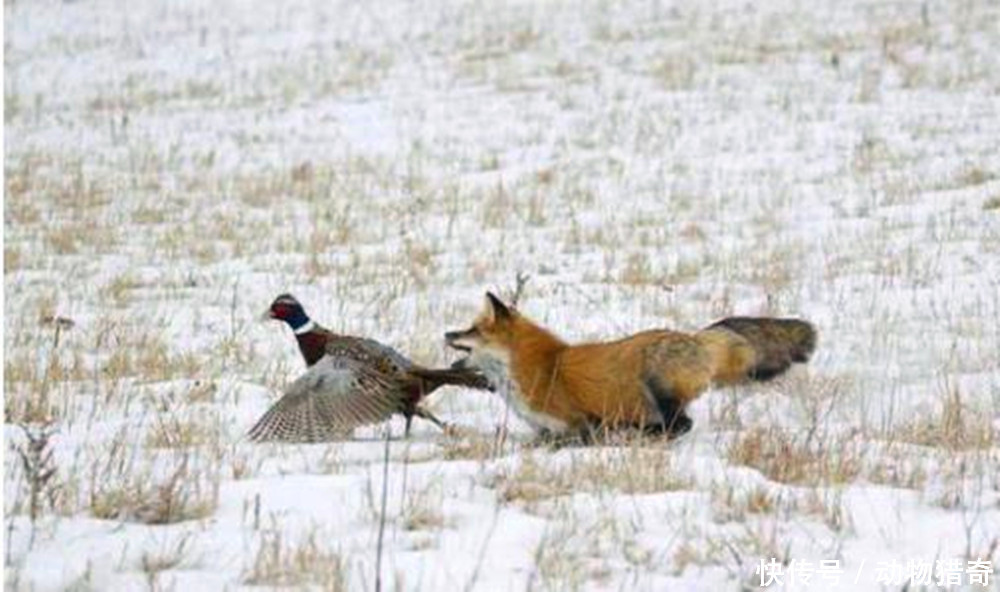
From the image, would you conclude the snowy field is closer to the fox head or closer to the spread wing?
the spread wing

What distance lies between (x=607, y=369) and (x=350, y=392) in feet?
4.18

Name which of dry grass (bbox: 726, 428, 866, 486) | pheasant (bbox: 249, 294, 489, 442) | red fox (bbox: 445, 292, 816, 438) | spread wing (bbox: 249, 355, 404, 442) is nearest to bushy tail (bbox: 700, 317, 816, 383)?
red fox (bbox: 445, 292, 816, 438)

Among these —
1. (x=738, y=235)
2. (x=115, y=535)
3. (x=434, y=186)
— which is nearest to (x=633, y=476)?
(x=115, y=535)

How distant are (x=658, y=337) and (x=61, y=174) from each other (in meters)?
11.3

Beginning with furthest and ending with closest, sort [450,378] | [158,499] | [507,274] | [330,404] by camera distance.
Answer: [507,274], [450,378], [330,404], [158,499]

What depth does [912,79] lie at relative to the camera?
57.4 ft

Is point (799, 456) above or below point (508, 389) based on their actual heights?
below

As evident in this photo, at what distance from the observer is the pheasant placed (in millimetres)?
6746

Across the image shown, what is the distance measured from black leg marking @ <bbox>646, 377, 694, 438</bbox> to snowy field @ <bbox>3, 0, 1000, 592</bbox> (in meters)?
0.07

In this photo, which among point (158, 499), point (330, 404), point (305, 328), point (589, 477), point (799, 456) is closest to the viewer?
point (158, 499)

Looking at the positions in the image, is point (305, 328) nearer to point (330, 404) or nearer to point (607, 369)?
point (330, 404)

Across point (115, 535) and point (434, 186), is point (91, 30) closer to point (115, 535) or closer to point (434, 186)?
point (434, 186)

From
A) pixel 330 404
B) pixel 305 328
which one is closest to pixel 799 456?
pixel 330 404

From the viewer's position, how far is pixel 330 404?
687 cm
